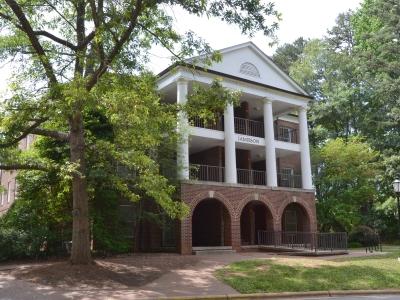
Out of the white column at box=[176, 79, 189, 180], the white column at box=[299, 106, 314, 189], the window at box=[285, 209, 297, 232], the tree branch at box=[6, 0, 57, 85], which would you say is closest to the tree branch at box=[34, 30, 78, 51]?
the tree branch at box=[6, 0, 57, 85]

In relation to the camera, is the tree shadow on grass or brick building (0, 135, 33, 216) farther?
brick building (0, 135, 33, 216)

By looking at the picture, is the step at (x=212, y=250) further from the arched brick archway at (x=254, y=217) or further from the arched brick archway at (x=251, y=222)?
the arched brick archway at (x=251, y=222)

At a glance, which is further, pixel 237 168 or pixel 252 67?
pixel 237 168

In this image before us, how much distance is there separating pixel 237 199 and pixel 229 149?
275 cm

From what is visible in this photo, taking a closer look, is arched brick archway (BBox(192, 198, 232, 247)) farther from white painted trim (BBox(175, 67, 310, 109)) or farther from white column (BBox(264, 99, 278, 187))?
white painted trim (BBox(175, 67, 310, 109))

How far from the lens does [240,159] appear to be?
94.5 feet

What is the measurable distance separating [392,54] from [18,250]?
1342 inches

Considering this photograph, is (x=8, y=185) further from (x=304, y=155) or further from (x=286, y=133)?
(x=304, y=155)

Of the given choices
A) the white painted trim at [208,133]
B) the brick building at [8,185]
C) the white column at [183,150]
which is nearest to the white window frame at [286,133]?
the white painted trim at [208,133]

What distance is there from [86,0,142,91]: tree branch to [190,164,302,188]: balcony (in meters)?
10.0

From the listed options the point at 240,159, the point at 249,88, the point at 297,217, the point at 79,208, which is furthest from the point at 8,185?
the point at 79,208

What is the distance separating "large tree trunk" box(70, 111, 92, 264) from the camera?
1489cm

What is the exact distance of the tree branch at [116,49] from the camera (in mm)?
12688

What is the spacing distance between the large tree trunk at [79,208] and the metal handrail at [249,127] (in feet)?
44.2
